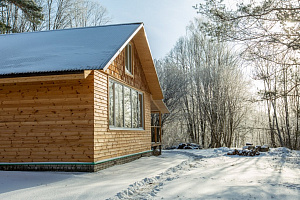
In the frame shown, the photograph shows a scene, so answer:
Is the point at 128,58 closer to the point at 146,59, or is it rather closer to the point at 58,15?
the point at 146,59

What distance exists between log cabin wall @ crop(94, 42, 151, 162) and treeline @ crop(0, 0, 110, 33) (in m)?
10.8

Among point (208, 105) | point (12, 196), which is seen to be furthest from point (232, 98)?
point (12, 196)

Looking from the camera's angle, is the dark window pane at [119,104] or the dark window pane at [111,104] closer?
the dark window pane at [111,104]

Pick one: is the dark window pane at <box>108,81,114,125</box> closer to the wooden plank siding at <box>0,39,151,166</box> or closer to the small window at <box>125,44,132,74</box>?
the wooden plank siding at <box>0,39,151,166</box>

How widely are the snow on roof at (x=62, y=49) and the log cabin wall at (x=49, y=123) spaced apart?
0.57 meters

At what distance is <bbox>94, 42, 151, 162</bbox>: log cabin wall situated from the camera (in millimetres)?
7953

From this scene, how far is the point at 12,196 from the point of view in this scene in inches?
193

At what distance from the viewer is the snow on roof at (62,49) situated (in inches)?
289

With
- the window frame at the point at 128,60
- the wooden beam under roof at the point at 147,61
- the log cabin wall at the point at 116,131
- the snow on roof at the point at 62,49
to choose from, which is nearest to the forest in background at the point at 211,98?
the wooden beam under roof at the point at 147,61

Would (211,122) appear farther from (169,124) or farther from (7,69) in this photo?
(7,69)

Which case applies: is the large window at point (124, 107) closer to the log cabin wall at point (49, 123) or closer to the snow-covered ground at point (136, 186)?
the log cabin wall at point (49, 123)

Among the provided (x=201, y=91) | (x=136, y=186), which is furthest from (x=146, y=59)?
(x=201, y=91)

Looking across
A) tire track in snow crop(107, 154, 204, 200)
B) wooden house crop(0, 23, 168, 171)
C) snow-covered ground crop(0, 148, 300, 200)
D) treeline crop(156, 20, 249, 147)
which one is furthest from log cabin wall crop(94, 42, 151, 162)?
treeline crop(156, 20, 249, 147)

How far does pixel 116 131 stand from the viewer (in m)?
9.34
